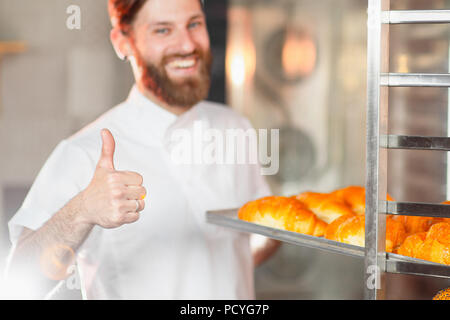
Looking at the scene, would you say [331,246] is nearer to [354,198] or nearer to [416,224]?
[416,224]

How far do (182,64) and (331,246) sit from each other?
2.07ft

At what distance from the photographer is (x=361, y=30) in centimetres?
175

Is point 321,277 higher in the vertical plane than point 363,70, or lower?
lower


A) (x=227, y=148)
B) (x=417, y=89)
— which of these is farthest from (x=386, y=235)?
(x=417, y=89)

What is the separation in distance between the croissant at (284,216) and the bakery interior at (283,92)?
1.36 ft

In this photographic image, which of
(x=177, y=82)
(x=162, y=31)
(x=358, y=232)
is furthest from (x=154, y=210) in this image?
(x=358, y=232)

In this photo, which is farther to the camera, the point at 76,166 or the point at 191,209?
the point at 191,209

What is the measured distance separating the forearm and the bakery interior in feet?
0.13

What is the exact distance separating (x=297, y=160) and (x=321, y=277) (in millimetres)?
367

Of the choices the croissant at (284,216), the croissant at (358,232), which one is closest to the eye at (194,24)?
the croissant at (284,216)

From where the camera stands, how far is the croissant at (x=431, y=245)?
35.3 inches

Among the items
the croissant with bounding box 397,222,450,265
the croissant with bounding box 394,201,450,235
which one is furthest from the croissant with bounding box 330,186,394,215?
the croissant with bounding box 397,222,450,265

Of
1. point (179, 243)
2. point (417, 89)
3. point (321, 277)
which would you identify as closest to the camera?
point (179, 243)
